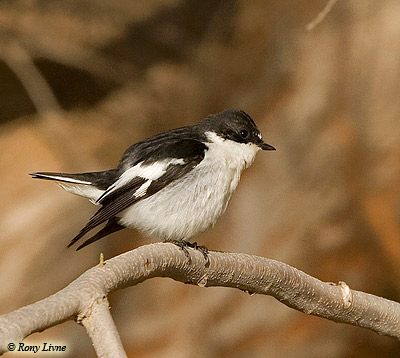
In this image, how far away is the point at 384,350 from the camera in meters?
4.39

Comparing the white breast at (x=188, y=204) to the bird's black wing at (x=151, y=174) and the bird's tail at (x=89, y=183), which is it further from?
the bird's tail at (x=89, y=183)

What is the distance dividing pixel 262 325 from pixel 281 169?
940 mm

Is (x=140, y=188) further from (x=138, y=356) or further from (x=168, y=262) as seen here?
(x=138, y=356)

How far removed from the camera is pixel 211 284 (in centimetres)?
217

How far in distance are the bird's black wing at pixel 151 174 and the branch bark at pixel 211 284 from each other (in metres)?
0.45

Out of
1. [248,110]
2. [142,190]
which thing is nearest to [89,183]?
[142,190]

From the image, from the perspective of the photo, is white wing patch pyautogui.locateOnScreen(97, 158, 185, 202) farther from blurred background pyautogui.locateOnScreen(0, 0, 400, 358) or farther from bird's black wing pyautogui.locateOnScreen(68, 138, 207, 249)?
blurred background pyautogui.locateOnScreen(0, 0, 400, 358)

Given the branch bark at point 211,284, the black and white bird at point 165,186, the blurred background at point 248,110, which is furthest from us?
the blurred background at point 248,110

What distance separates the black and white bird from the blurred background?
158cm

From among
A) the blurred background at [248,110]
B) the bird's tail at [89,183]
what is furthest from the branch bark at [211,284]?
the blurred background at [248,110]

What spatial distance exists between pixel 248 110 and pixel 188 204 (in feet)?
6.40

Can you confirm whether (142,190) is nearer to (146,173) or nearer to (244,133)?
(146,173)

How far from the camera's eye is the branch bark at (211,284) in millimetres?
1514

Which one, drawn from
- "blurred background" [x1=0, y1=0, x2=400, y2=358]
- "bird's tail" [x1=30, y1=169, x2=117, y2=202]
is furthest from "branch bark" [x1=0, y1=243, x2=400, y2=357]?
"blurred background" [x1=0, y1=0, x2=400, y2=358]
